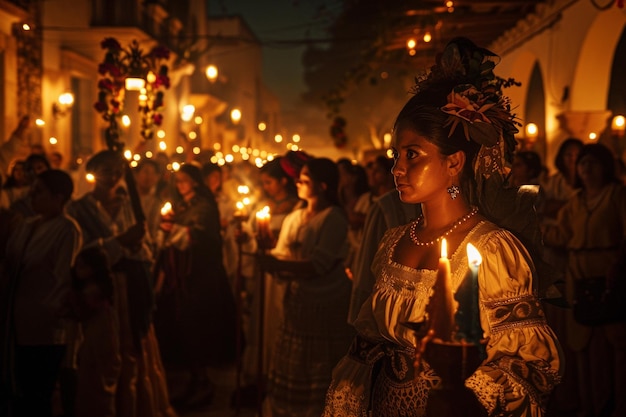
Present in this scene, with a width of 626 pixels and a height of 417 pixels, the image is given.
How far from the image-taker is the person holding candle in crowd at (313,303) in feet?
20.3

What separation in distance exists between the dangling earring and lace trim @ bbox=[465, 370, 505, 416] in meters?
0.75

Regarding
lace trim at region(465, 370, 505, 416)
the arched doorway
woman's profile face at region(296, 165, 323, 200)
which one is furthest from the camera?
the arched doorway

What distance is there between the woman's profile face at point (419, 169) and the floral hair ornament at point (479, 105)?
0.11m

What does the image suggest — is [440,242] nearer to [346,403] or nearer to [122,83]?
[346,403]

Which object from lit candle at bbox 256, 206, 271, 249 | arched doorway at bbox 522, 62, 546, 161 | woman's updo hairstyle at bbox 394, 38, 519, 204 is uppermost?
arched doorway at bbox 522, 62, 546, 161

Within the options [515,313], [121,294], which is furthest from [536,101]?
[515,313]

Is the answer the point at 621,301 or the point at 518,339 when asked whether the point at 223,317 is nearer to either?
the point at 621,301

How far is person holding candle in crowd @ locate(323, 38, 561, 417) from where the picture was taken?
259cm

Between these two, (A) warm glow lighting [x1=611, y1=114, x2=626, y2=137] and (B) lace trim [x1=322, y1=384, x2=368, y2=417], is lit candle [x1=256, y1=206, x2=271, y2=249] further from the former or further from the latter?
(A) warm glow lighting [x1=611, y1=114, x2=626, y2=137]

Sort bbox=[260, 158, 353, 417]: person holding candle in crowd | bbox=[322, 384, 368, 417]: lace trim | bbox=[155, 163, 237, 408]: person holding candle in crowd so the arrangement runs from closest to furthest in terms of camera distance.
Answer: bbox=[322, 384, 368, 417]: lace trim → bbox=[260, 158, 353, 417]: person holding candle in crowd → bbox=[155, 163, 237, 408]: person holding candle in crowd

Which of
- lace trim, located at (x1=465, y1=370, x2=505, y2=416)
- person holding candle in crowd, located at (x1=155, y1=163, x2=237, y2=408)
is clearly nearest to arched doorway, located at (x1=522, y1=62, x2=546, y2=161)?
person holding candle in crowd, located at (x1=155, y1=163, x2=237, y2=408)

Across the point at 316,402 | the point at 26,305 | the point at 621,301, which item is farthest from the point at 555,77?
the point at 26,305

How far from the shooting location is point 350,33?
1380 inches

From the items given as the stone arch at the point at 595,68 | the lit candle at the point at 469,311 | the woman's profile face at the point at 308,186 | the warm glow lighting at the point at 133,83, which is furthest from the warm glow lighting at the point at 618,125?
the lit candle at the point at 469,311
